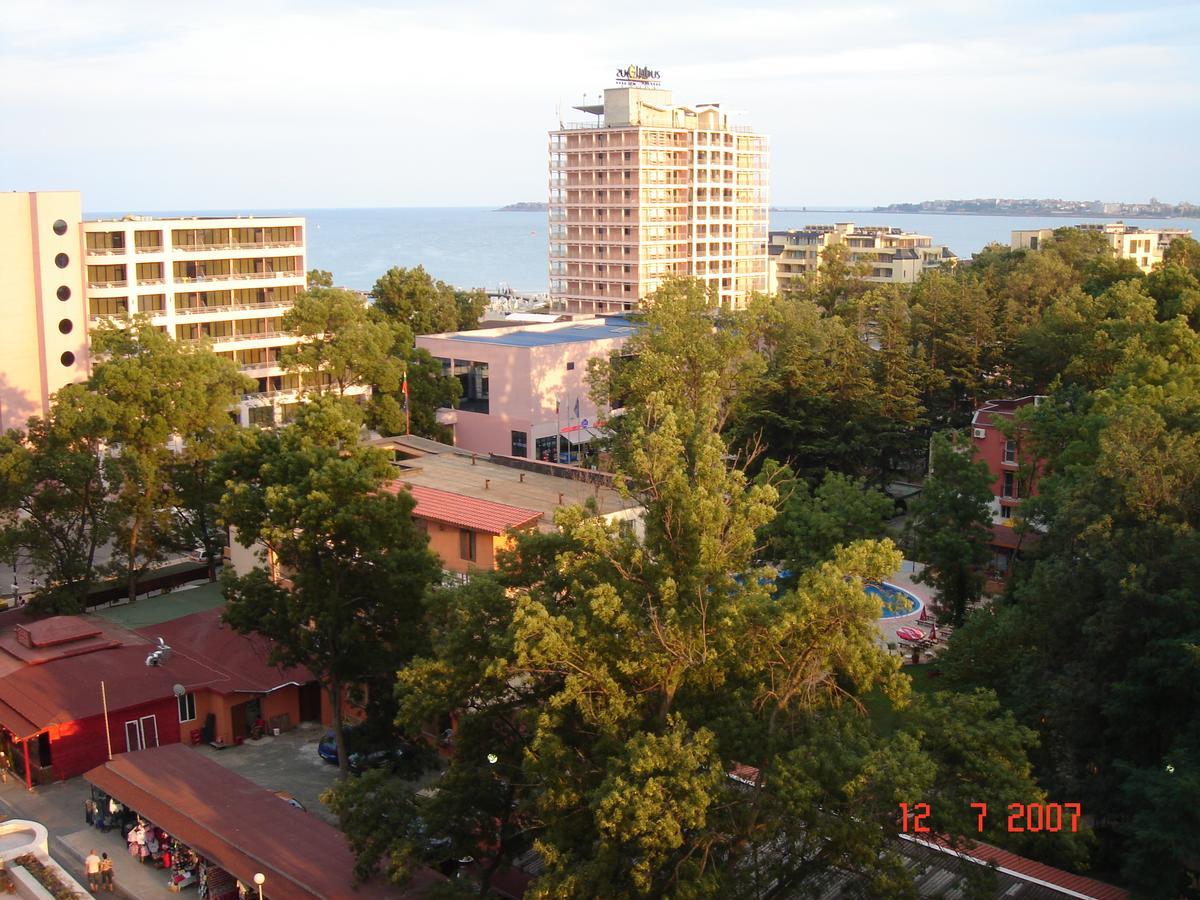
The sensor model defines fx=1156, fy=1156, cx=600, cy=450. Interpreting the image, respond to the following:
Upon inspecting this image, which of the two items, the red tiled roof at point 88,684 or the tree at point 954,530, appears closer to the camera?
the red tiled roof at point 88,684

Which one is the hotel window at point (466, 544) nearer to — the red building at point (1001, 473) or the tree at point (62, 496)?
the tree at point (62, 496)

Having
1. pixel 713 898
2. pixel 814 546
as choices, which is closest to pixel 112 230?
pixel 814 546

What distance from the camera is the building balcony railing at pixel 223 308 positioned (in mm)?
53781

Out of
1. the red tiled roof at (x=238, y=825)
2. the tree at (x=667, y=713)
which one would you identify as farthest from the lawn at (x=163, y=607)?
the tree at (x=667, y=713)

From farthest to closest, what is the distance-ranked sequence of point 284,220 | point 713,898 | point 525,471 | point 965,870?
point 284,220
point 525,471
point 965,870
point 713,898

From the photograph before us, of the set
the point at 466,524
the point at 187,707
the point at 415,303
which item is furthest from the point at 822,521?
the point at 415,303

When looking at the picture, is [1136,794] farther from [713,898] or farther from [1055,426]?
[1055,426]

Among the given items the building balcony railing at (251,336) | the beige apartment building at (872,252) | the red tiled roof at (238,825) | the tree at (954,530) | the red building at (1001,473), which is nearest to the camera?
the red tiled roof at (238,825)

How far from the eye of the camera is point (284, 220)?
57.4m

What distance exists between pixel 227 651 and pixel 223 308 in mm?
32239

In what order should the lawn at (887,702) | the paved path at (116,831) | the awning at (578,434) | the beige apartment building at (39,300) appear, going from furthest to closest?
the awning at (578,434) < the beige apartment building at (39,300) < the lawn at (887,702) < the paved path at (116,831)

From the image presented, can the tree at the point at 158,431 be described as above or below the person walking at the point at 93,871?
above

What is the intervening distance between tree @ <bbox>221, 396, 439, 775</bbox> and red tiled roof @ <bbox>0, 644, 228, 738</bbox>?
3.43 m

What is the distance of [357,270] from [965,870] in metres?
186
